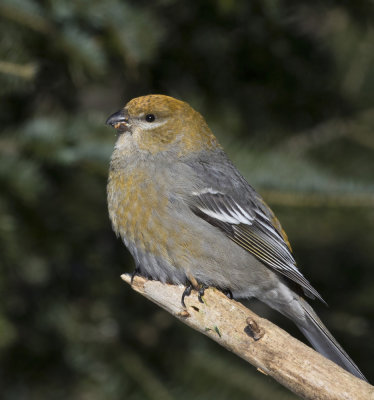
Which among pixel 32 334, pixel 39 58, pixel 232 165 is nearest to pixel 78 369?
pixel 32 334

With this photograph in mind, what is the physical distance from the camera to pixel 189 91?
5121 millimetres

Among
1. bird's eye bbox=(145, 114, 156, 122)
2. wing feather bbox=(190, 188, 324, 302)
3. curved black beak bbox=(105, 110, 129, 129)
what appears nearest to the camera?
wing feather bbox=(190, 188, 324, 302)

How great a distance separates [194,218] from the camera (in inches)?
151

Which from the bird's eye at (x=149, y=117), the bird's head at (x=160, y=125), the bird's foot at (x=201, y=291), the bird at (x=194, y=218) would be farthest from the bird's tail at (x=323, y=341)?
the bird's eye at (x=149, y=117)

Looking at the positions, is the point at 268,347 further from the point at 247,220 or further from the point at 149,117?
the point at 149,117

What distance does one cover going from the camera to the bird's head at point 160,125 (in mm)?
4180

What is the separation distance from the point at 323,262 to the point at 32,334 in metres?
2.43

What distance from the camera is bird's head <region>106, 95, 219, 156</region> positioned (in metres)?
4.18

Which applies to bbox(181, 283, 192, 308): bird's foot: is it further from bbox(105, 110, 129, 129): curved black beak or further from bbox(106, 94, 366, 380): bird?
bbox(105, 110, 129, 129): curved black beak

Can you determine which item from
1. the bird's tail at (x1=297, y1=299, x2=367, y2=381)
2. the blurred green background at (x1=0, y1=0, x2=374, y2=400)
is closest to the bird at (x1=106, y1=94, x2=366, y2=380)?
the bird's tail at (x1=297, y1=299, x2=367, y2=381)

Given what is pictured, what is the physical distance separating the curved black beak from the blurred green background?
0.46ft

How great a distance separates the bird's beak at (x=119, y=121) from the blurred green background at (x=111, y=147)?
0.40 feet

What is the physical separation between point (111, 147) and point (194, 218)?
2.47 ft

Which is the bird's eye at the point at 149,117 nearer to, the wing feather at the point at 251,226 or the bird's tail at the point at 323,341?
the wing feather at the point at 251,226
